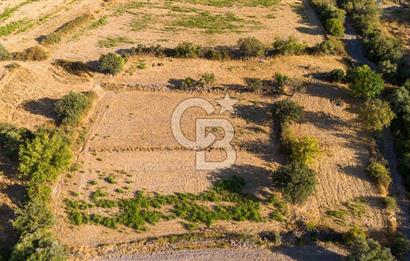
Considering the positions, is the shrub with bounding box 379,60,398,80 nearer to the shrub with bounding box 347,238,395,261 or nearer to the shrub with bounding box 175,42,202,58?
the shrub with bounding box 175,42,202,58

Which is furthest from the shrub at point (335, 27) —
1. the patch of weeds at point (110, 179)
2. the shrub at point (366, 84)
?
the patch of weeds at point (110, 179)

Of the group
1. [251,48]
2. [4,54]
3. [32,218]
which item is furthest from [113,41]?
[32,218]

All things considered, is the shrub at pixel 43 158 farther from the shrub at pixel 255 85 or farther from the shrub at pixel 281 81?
the shrub at pixel 281 81

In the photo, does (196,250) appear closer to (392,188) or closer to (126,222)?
(126,222)

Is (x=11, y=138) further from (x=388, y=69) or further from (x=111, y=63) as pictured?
(x=388, y=69)

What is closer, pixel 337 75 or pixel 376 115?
pixel 376 115

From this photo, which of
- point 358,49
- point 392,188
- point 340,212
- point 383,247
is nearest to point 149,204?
point 340,212
